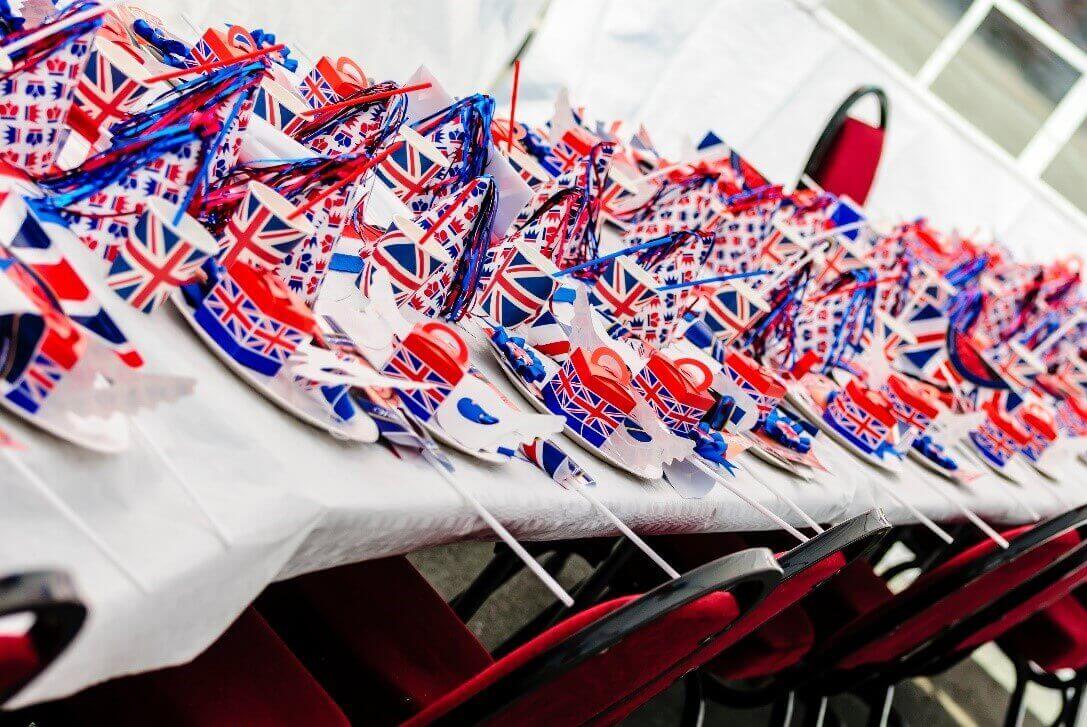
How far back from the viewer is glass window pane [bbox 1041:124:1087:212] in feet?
17.5

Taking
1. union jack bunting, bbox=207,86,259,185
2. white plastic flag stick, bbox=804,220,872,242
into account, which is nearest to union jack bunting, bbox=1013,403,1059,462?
white plastic flag stick, bbox=804,220,872,242

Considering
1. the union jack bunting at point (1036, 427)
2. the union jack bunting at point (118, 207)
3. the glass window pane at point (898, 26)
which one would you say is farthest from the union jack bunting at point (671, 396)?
the glass window pane at point (898, 26)

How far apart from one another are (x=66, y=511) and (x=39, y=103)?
44cm

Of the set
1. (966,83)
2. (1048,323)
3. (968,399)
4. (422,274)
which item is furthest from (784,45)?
(422,274)

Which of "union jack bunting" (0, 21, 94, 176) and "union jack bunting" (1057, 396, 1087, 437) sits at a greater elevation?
"union jack bunting" (1057, 396, 1087, 437)

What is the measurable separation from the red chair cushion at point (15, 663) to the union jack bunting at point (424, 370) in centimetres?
41

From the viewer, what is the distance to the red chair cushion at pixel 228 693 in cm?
85

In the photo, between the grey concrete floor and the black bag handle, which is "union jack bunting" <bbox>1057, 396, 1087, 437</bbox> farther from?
the black bag handle

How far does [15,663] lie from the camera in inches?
21.0

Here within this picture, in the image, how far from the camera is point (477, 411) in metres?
0.91

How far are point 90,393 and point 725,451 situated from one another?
33.1 inches

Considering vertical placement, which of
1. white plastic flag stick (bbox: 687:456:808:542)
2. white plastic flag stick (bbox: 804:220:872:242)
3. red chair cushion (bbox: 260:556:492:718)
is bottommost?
red chair cushion (bbox: 260:556:492:718)

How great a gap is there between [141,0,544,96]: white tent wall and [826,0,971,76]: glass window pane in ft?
8.28

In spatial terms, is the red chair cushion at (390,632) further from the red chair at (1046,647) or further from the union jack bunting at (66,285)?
the red chair at (1046,647)
